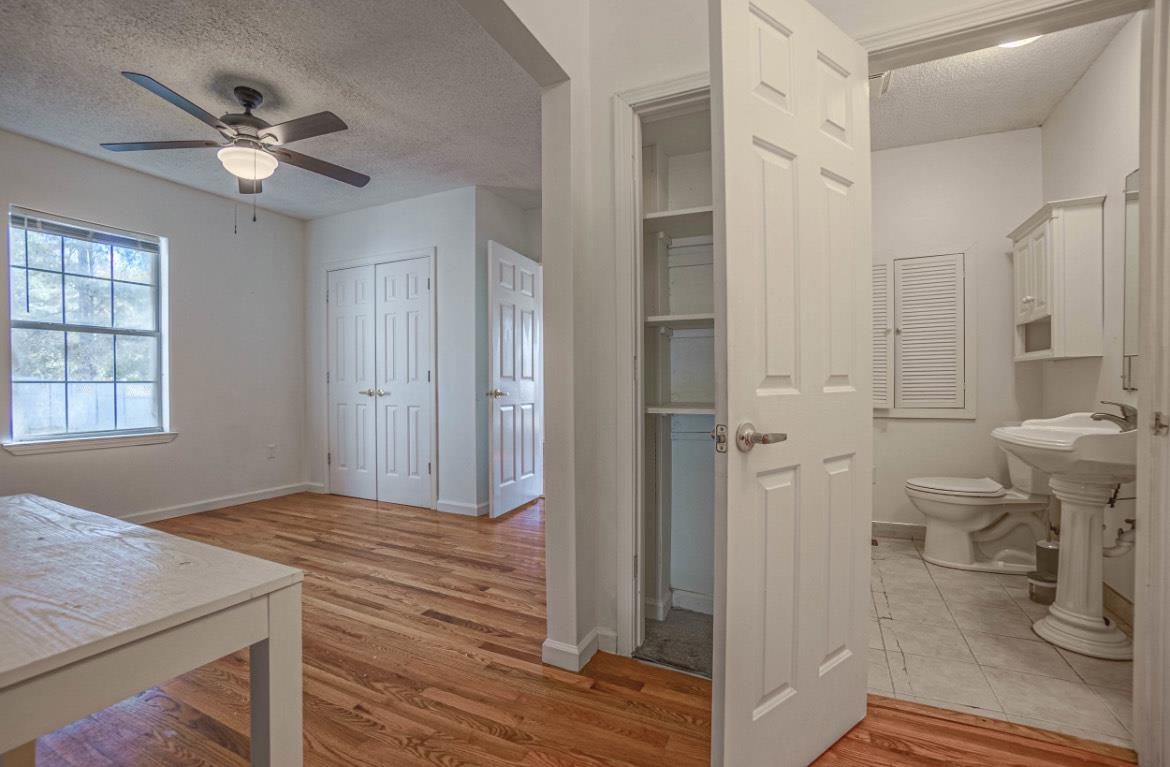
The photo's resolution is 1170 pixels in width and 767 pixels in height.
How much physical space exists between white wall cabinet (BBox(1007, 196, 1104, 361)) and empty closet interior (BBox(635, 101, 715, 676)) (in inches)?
74.5

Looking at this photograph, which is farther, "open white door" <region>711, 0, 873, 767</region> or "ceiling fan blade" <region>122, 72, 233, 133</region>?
"ceiling fan blade" <region>122, 72, 233, 133</region>

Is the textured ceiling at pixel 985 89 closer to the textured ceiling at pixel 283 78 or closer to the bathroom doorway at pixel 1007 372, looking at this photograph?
the bathroom doorway at pixel 1007 372

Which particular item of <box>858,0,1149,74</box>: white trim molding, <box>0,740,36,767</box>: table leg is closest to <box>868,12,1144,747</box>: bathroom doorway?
<box>858,0,1149,74</box>: white trim molding

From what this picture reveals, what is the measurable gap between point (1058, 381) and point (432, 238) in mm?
4437

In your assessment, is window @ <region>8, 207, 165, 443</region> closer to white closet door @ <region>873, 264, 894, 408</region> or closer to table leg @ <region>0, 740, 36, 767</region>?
table leg @ <region>0, 740, 36, 767</region>

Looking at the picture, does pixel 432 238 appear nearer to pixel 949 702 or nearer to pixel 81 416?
pixel 81 416

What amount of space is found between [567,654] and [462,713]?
16.0 inches

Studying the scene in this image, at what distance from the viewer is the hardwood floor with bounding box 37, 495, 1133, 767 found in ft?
4.74

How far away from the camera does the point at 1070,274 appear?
2.57m

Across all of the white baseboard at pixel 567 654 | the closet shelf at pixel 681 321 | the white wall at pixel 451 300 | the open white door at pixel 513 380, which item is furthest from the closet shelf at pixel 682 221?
the white wall at pixel 451 300

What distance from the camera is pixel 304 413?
5.06 meters

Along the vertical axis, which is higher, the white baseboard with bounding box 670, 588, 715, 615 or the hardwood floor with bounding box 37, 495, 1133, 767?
the white baseboard with bounding box 670, 588, 715, 615

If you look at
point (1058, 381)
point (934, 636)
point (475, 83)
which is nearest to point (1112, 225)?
point (1058, 381)

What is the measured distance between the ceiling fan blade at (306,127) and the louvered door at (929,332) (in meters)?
3.46
